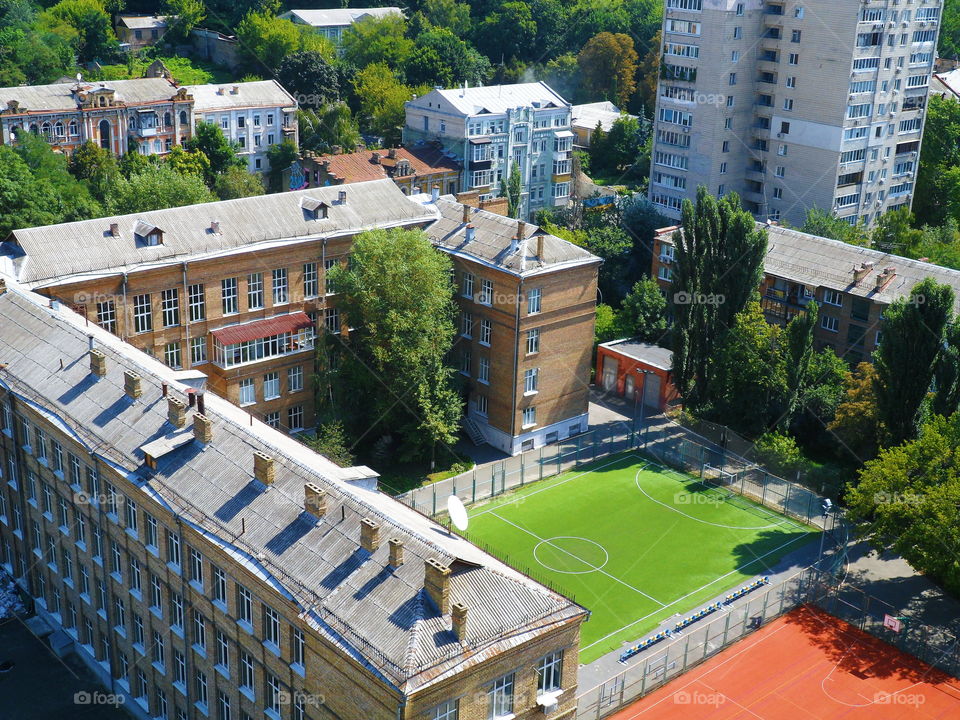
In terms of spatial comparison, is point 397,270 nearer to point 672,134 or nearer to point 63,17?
point 672,134

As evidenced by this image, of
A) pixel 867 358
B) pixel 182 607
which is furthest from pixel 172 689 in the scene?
pixel 867 358

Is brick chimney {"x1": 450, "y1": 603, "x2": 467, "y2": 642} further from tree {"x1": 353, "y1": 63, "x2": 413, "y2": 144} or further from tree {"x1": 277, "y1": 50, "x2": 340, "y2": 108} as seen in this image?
tree {"x1": 277, "y1": 50, "x2": 340, "y2": 108}

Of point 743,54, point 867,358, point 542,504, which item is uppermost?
point 743,54

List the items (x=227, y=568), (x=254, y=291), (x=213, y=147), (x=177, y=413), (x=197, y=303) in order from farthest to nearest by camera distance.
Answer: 1. (x=213, y=147)
2. (x=254, y=291)
3. (x=197, y=303)
4. (x=177, y=413)
5. (x=227, y=568)

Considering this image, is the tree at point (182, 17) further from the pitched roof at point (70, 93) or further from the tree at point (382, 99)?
the pitched roof at point (70, 93)

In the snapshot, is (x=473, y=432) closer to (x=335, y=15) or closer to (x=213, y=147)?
(x=213, y=147)

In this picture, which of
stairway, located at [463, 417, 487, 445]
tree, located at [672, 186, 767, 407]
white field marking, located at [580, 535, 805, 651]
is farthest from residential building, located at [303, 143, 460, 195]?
white field marking, located at [580, 535, 805, 651]

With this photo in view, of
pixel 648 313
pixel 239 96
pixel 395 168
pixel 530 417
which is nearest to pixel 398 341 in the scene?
pixel 530 417
